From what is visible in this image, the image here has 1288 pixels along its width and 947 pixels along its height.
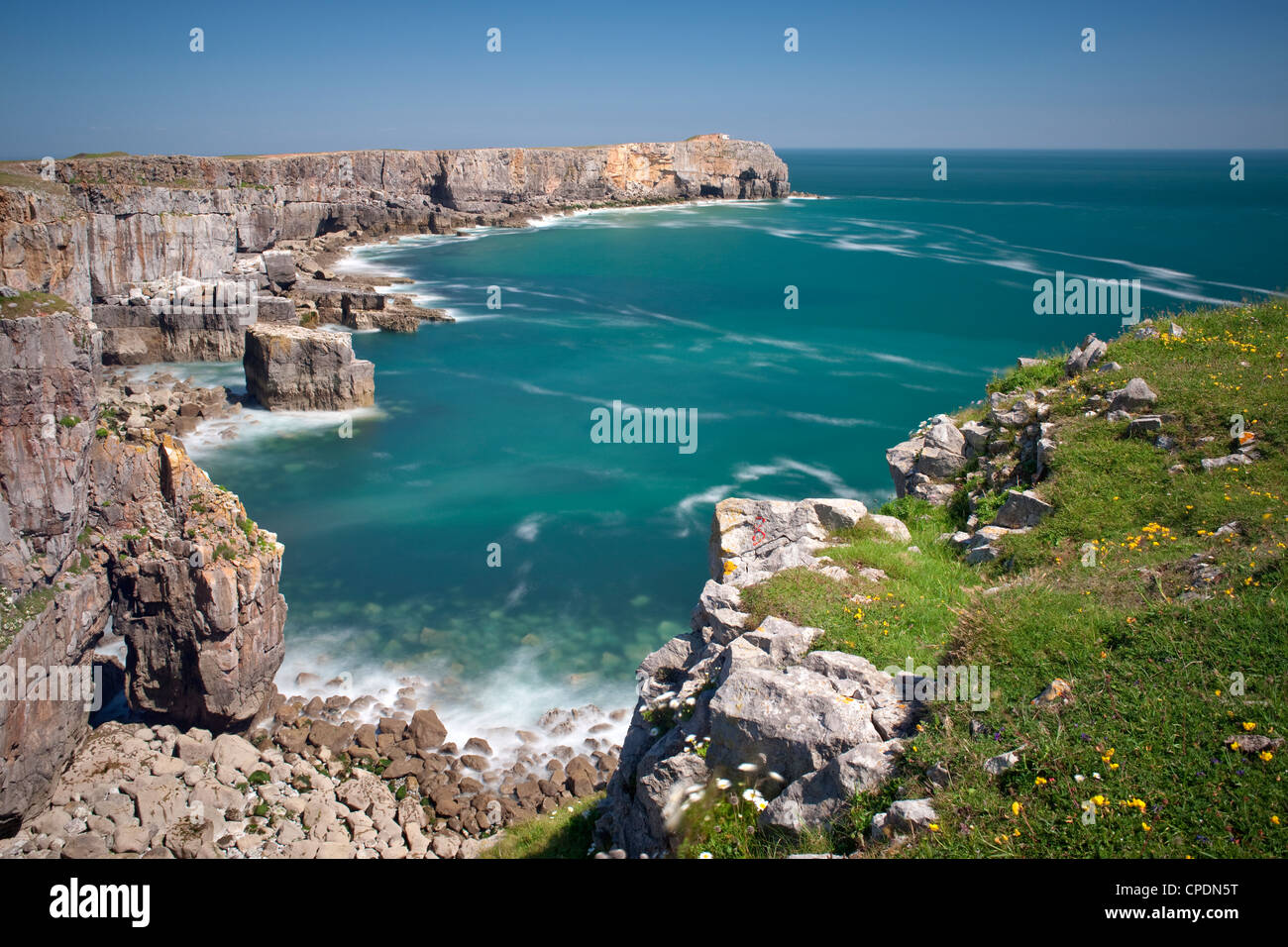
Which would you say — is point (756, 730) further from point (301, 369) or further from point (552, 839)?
point (301, 369)

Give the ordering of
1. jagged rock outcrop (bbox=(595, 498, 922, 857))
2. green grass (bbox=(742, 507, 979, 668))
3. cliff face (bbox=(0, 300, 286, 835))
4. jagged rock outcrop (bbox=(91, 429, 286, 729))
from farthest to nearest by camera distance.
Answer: jagged rock outcrop (bbox=(91, 429, 286, 729)) < cliff face (bbox=(0, 300, 286, 835)) < green grass (bbox=(742, 507, 979, 668)) < jagged rock outcrop (bbox=(595, 498, 922, 857))

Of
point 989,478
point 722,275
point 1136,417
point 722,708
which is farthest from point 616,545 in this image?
point 722,275

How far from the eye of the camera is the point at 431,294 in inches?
2702

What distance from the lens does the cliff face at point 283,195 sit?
123ft

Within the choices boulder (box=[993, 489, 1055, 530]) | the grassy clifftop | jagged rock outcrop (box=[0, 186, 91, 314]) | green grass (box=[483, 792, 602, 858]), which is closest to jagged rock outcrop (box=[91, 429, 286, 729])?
green grass (box=[483, 792, 602, 858])

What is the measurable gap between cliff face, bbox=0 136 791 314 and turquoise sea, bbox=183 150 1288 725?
34.6ft

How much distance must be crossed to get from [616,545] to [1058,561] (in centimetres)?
1962

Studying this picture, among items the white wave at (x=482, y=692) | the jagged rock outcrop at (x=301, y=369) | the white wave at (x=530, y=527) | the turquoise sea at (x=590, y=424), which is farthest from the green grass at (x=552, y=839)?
the jagged rock outcrop at (x=301, y=369)

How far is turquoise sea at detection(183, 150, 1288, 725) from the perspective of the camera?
950 inches

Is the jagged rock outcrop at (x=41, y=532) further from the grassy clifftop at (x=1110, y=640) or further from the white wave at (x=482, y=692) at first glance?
the grassy clifftop at (x=1110, y=640)

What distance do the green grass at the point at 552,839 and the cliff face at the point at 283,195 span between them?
33968 mm

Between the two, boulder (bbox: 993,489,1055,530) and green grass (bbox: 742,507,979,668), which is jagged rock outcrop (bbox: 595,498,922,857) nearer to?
green grass (bbox: 742,507,979,668)

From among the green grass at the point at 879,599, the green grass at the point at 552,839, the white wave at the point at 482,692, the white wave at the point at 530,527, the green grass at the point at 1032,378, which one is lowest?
the white wave at the point at 482,692
